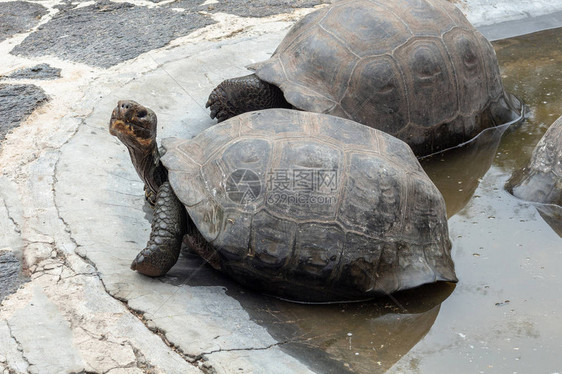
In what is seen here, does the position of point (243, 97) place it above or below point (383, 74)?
below

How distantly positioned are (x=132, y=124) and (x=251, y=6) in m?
3.26

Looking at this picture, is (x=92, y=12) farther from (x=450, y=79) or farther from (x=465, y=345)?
(x=465, y=345)

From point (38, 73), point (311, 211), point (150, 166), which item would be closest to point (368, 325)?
point (311, 211)

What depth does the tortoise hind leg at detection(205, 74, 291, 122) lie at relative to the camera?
4.95 meters

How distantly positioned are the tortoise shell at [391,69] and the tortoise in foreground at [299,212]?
1.14 m

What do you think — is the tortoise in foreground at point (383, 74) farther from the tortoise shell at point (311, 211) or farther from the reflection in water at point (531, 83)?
the tortoise shell at point (311, 211)

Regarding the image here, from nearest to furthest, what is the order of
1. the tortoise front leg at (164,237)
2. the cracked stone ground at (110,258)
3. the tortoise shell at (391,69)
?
the cracked stone ground at (110,258), the tortoise front leg at (164,237), the tortoise shell at (391,69)

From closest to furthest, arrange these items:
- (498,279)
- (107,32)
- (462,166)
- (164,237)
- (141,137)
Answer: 1. (164,237)
2. (498,279)
3. (141,137)
4. (462,166)
5. (107,32)

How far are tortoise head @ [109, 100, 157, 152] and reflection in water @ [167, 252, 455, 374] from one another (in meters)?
0.64

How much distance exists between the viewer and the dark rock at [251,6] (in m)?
6.34

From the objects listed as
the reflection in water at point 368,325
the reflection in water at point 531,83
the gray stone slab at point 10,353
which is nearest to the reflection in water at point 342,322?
the reflection in water at point 368,325

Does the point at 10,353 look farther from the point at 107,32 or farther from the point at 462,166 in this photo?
the point at 107,32

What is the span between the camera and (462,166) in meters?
4.91

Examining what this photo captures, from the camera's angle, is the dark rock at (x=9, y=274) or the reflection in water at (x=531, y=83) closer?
the dark rock at (x=9, y=274)
